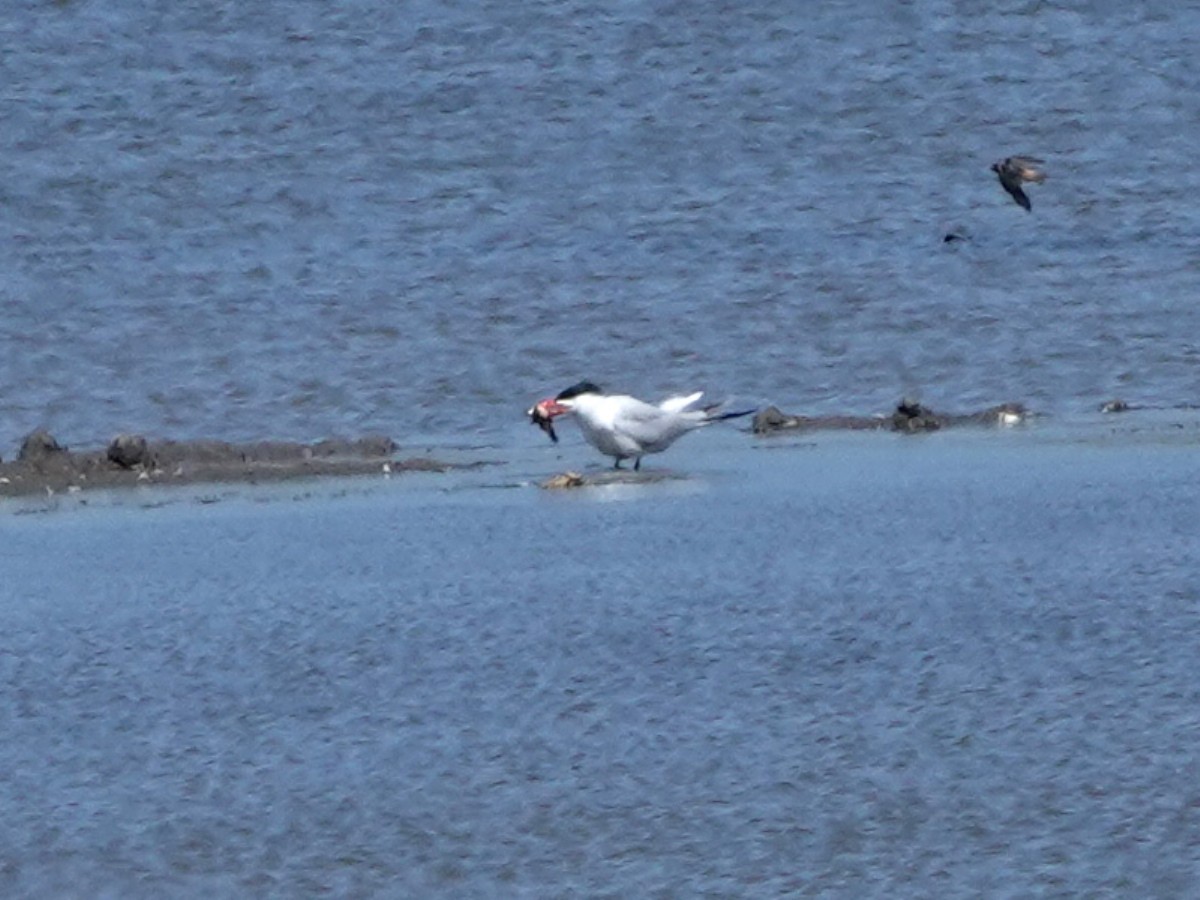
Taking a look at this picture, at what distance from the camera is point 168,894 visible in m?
5.97

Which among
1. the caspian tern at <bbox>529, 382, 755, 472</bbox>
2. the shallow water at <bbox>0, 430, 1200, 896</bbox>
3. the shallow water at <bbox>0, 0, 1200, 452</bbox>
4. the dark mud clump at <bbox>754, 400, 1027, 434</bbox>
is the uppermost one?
the shallow water at <bbox>0, 0, 1200, 452</bbox>

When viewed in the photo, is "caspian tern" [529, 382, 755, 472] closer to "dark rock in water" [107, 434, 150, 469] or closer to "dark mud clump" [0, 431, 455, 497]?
"dark mud clump" [0, 431, 455, 497]

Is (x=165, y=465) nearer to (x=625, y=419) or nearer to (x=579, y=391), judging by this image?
(x=579, y=391)

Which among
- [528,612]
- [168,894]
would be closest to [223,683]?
[528,612]

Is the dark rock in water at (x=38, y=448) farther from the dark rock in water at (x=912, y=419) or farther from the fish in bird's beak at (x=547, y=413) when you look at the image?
the dark rock in water at (x=912, y=419)

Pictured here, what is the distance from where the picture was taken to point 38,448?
10.8 meters

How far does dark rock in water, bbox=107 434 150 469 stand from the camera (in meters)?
10.8

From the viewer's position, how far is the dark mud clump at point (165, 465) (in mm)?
10727

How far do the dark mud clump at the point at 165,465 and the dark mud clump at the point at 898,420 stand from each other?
1.31m

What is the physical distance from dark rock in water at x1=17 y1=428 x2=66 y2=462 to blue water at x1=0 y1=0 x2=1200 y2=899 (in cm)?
42

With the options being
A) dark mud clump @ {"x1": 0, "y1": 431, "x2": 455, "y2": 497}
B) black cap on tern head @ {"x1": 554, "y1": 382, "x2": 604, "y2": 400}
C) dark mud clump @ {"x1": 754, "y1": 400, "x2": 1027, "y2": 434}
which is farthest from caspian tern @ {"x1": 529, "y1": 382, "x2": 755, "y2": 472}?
dark mud clump @ {"x1": 0, "y1": 431, "x2": 455, "y2": 497}

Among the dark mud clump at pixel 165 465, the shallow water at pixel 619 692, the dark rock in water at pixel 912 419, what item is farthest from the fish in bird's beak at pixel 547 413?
the dark rock in water at pixel 912 419

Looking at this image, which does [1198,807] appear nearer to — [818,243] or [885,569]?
[885,569]

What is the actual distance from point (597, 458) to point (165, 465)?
1537mm
